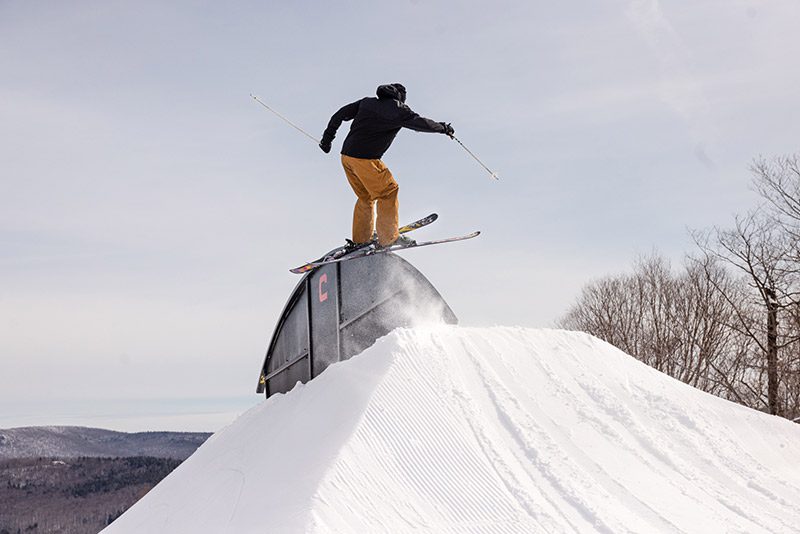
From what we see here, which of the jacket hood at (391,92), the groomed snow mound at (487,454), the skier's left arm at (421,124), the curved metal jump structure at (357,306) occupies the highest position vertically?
the jacket hood at (391,92)

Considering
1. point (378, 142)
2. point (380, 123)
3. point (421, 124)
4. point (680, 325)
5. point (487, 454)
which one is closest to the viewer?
point (487, 454)

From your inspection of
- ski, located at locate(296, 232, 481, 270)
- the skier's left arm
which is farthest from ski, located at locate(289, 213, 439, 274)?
the skier's left arm

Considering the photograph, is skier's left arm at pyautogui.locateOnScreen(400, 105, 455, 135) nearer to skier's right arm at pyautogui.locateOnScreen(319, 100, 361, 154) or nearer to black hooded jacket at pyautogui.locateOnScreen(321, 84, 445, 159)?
black hooded jacket at pyautogui.locateOnScreen(321, 84, 445, 159)

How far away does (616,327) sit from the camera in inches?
1487

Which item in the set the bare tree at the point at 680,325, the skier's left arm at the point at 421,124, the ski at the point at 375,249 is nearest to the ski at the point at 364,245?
the ski at the point at 375,249

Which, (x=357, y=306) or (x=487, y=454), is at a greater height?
(x=357, y=306)

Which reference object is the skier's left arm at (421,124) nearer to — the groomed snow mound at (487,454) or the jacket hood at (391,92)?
the jacket hood at (391,92)

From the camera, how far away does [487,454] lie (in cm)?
656

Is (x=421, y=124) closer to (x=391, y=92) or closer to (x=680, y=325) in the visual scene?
(x=391, y=92)

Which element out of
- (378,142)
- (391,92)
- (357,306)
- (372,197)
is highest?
(391,92)

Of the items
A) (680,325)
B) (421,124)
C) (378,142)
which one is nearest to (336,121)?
(378,142)

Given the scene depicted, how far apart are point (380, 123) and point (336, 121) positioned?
2.76 feet

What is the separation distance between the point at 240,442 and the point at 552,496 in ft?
13.2

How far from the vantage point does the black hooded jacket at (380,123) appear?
30.0 ft
